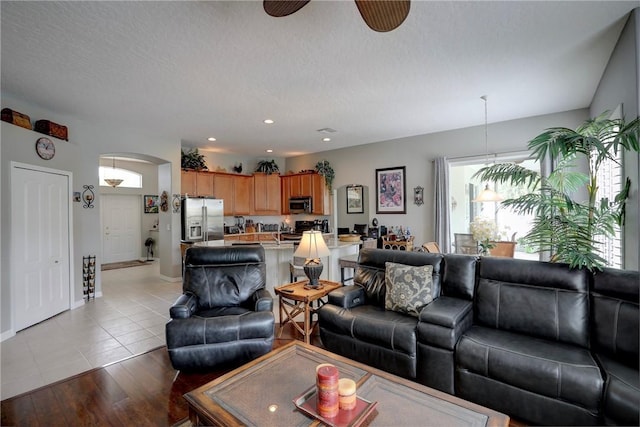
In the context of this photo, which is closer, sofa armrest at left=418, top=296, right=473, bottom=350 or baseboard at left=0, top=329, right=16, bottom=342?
sofa armrest at left=418, top=296, right=473, bottom=350

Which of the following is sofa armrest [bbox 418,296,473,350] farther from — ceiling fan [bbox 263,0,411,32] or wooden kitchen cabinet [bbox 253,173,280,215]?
wooden kitchen cabinet [bbox 253,173,280,215]

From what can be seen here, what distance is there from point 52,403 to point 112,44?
9.54 feet

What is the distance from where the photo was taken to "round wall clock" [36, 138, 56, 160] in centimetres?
387

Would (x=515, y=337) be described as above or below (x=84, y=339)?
above

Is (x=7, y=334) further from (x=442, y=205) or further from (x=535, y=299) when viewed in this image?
(x=442, y=205)

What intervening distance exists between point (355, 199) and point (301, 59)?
442cm

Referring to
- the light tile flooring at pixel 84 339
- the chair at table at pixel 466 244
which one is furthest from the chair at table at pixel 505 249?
the light tile flooring at pixel 84 339

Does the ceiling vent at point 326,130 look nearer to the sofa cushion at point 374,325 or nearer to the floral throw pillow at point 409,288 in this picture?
the floral throw pillow at point 409,288

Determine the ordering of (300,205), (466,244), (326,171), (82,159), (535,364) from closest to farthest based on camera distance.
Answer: (535,364) → (466,244) → (82,159) → (326,171) → (300,205)

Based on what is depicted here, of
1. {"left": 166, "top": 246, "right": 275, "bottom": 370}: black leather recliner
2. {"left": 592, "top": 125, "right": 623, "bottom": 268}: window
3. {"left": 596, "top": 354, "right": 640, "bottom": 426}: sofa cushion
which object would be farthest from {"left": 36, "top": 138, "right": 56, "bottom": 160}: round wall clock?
{"left": 592, "top": 125, "right": 623, "bottom": 268}: window

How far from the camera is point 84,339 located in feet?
10.9

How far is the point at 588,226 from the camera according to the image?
2.26 metres

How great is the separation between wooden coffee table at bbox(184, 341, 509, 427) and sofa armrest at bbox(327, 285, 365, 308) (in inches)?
38.8

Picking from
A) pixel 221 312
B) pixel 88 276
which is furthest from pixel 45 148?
pixel 221 312
